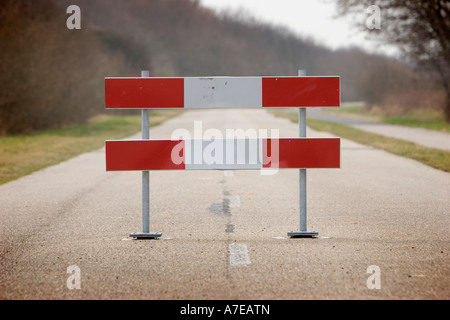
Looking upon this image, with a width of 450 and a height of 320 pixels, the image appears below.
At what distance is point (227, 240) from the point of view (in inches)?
243

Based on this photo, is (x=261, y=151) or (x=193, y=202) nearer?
(x=261, y=151)

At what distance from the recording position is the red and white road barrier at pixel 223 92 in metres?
6.15

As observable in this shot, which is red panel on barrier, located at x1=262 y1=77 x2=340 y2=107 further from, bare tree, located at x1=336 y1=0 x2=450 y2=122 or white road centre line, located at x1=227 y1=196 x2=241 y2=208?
bare tree, located at x1=336 y1=0 x2=450 y2=122

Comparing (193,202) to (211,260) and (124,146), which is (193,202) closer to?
(124,146)

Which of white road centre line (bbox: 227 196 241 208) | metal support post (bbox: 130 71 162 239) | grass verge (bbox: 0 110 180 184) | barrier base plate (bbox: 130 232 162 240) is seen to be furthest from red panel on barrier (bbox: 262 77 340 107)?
grass verge (bbox: 0 110 180 184)

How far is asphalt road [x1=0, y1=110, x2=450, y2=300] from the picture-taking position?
4609 mm

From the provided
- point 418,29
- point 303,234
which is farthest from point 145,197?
point 418,29

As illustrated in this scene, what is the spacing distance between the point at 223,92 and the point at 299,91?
0.67 metres

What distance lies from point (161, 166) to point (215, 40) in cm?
12754

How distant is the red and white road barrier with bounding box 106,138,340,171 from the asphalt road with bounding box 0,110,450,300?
0.67 m

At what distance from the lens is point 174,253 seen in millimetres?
5652

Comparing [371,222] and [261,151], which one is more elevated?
[261,151]

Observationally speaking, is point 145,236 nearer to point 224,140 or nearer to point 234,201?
point 224,140
